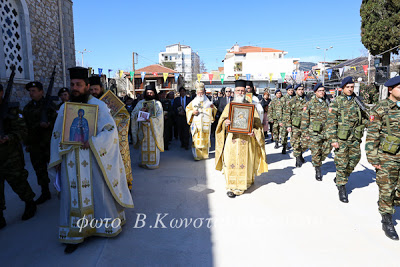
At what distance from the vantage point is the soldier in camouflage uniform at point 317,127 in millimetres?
5621

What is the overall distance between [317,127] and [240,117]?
204 centimetres

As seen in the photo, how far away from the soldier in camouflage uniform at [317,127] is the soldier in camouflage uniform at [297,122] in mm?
442

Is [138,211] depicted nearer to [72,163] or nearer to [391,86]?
[72,163]

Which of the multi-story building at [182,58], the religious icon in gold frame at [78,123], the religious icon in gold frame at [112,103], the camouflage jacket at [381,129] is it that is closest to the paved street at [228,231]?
the camouflage jacket at [381,129]

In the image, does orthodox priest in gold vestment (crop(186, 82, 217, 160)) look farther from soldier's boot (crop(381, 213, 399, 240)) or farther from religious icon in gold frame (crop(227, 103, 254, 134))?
soldier's boot (crop(381, 213, 399, 240))

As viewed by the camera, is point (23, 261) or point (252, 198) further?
point (252, 198)

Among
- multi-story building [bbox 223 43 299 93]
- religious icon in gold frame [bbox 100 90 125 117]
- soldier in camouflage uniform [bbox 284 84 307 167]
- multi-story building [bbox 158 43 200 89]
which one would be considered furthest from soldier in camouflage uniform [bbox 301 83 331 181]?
multi-story building [bbox 158 43 200 89]

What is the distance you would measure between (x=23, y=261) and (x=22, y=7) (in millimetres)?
9216

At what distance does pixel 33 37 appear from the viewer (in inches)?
382

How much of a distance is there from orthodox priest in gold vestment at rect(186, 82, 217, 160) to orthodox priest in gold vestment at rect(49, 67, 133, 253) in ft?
14.4

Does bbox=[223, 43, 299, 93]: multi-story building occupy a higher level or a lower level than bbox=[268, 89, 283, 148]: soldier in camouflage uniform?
higher

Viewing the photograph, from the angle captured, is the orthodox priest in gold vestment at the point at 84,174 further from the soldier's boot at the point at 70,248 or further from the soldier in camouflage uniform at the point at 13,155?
the soldier in camouflage uniform at the point at 13,155

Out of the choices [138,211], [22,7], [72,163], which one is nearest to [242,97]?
[138,211]

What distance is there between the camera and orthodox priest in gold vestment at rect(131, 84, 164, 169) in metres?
6.50
